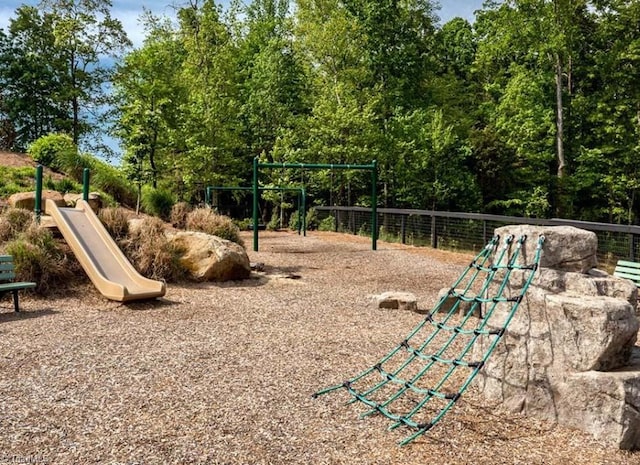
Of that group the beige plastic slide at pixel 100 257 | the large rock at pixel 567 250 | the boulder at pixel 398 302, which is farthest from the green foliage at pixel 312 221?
the large rock at pixel 567 250

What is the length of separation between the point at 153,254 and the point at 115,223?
959mm

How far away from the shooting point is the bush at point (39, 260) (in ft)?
21.5

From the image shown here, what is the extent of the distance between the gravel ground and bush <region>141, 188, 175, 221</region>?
328 inches

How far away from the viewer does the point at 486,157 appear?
835 inches

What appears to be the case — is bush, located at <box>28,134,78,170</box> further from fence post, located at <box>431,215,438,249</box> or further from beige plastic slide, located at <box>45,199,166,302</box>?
fence post, located at <box>431,215,438,249</box>

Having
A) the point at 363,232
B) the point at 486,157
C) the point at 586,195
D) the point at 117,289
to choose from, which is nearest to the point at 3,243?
the point at 117,289

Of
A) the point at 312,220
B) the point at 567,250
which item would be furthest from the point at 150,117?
the point at 567,250

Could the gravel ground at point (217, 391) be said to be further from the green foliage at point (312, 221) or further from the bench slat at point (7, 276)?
the green foliage at point (312, 221)

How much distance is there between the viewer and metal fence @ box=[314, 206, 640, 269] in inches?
316

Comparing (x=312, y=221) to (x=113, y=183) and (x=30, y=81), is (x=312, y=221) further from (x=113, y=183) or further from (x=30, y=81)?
(x=30, y=81)

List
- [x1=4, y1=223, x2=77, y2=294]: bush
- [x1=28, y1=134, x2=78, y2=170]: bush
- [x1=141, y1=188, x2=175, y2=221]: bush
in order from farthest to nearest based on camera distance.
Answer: [x1=28, y1=134, x2=78, y2=170]: bush, [x1=141, y1=188, x2=175, y2=221]: bush, [x1=4, y1=223, x2=77, y2=294]: bush

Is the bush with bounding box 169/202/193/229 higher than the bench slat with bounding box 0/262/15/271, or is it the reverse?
the bush with bounding box 169/202/193/229

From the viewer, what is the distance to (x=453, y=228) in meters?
12.3

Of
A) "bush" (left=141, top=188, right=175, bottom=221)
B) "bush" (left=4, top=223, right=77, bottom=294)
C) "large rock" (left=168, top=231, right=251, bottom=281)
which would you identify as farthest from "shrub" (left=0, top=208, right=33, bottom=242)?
"bush" (left=141, top=188, right=175, bottom=221)
